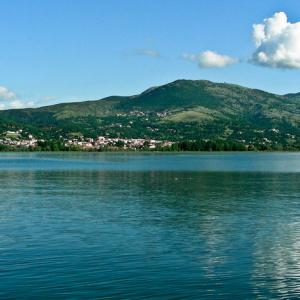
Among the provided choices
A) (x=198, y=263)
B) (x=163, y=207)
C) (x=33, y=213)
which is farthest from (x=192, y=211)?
(x=198, y=263)

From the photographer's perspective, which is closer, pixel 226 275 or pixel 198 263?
pixel 226 275

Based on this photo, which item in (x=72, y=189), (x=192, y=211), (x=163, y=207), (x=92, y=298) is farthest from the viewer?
(x=72, y=189)

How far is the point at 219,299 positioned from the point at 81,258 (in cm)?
1151

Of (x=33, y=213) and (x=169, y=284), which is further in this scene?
(x=33, y=213)

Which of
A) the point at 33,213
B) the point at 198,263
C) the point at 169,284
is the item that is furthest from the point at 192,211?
the point at 169,284

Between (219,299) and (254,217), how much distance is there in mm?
29228

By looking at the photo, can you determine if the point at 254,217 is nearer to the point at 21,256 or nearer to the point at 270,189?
the point at 21,256

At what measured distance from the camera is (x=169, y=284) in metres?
31.3

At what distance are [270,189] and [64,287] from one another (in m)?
65.8

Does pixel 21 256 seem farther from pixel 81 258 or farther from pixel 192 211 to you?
pixel 192 211

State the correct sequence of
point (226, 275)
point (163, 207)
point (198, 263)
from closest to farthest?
point (226, 275), point (198, 263), point (163, 207)

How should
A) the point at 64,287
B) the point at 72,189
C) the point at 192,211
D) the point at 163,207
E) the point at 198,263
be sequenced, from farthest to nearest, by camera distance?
the point at 72,189 → the point at 163,207 → the point at 192,211 → the point at 198,263 → the point at 64,287

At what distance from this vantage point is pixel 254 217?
5719 centimetres

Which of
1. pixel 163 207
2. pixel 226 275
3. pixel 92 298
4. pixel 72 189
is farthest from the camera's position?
pixel 72 189
